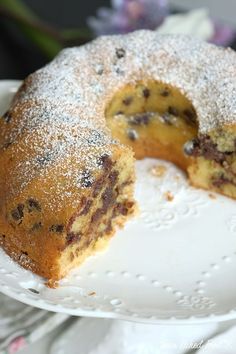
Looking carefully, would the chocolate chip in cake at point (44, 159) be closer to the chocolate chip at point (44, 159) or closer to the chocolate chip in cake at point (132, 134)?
the chocolate chip at point (44, 159)

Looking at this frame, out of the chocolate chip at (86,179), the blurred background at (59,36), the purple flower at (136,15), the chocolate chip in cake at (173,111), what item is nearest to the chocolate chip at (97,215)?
the chocolate chip at (86,179)

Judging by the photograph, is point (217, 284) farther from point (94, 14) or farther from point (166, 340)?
point (94, 14)

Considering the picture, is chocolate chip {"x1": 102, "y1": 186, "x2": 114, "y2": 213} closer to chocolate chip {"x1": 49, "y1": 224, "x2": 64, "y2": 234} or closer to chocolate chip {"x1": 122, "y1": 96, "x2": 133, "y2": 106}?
chocolate chip {"x1": 49, "y1": 224, "x2": 64, "y2": 234}

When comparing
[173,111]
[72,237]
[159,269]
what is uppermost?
[173,111]

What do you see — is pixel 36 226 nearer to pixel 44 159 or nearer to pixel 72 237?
pixel 72 237

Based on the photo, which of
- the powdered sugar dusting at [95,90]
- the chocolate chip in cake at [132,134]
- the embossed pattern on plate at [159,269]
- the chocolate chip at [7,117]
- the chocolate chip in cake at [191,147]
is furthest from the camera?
the chocolate chip in cake at [132,134]

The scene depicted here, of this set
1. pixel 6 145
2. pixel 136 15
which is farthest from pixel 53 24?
pixel 6 145

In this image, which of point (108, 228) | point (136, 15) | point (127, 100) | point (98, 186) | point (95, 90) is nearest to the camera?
point (98, 186)
